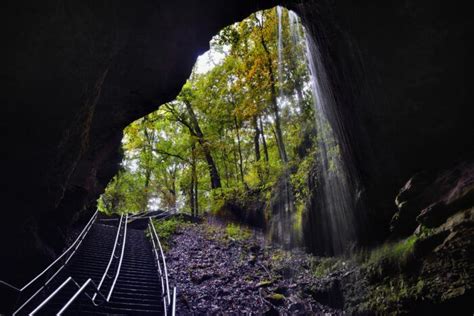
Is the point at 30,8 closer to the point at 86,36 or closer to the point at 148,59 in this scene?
the point at 86,36

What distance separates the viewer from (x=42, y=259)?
838cm

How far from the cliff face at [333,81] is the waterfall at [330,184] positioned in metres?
0.87

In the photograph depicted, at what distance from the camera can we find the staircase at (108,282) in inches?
266

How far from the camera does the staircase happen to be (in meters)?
6.75

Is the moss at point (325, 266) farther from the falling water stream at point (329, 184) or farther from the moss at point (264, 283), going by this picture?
the moss at point (264, 283)

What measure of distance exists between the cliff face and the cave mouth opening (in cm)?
157

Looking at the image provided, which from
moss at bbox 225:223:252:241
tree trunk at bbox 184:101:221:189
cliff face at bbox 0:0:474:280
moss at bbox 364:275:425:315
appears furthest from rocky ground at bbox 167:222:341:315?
tree trunk at bbox 184:101:221:189

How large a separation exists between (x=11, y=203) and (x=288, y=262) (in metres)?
8.29

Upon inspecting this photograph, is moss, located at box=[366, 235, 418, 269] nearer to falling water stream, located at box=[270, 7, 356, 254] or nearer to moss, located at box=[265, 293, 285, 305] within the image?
falling water stream, located at box=[270, 7, 356, 254]

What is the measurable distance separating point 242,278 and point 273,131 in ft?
37.3

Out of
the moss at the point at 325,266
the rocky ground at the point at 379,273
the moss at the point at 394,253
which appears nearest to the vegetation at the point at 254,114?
the moss at the point at 325,266

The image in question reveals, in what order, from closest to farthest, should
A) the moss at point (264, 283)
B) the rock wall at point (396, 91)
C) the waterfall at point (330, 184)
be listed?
the rock wall at point (396, 91) → the moss at point (264, 283) → the waterfall at point (330, 184)

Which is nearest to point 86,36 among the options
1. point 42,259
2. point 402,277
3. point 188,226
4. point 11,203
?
point 11,203

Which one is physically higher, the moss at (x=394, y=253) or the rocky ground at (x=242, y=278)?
the moss at (x=394, y=253)
